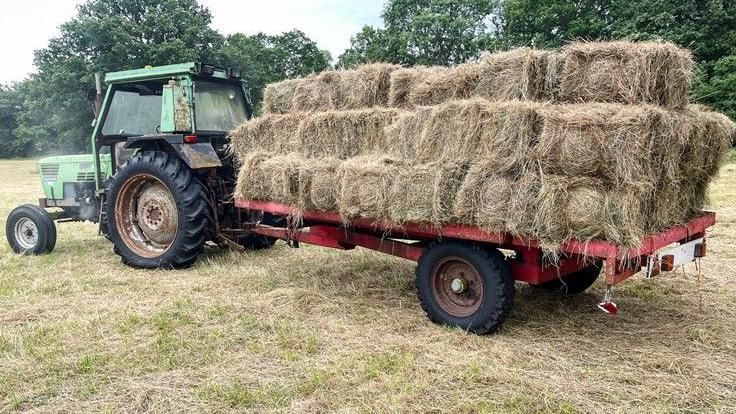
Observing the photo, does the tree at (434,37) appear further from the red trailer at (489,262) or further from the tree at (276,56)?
the red trailer at (489,262)

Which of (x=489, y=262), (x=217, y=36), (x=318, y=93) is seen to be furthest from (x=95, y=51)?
(x=489, y=262)

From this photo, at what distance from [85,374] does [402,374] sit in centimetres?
207

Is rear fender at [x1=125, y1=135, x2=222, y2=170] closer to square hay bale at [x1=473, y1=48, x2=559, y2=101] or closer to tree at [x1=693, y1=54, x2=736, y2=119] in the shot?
square hay bale at [x1=473, y1=48, x2=559, y2=101]

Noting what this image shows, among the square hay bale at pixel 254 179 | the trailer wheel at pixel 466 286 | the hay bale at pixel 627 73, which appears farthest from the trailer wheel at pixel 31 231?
the hay bale at pixel 627 73

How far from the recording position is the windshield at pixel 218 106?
6.80 meters

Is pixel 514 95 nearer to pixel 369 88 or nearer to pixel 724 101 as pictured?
pixel 369 88

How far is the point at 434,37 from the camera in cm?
3353

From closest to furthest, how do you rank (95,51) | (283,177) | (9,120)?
(283,177), (95,51), (9,120)

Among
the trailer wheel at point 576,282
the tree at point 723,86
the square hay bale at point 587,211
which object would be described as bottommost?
the trailer wheel at point 576,282

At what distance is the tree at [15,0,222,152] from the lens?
30.5m

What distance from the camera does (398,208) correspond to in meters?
4.42

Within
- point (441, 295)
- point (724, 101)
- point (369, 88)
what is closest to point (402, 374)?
point (441, 295)

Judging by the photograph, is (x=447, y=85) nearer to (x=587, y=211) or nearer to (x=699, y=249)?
A: (x=587, y=211)

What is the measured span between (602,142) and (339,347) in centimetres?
229
